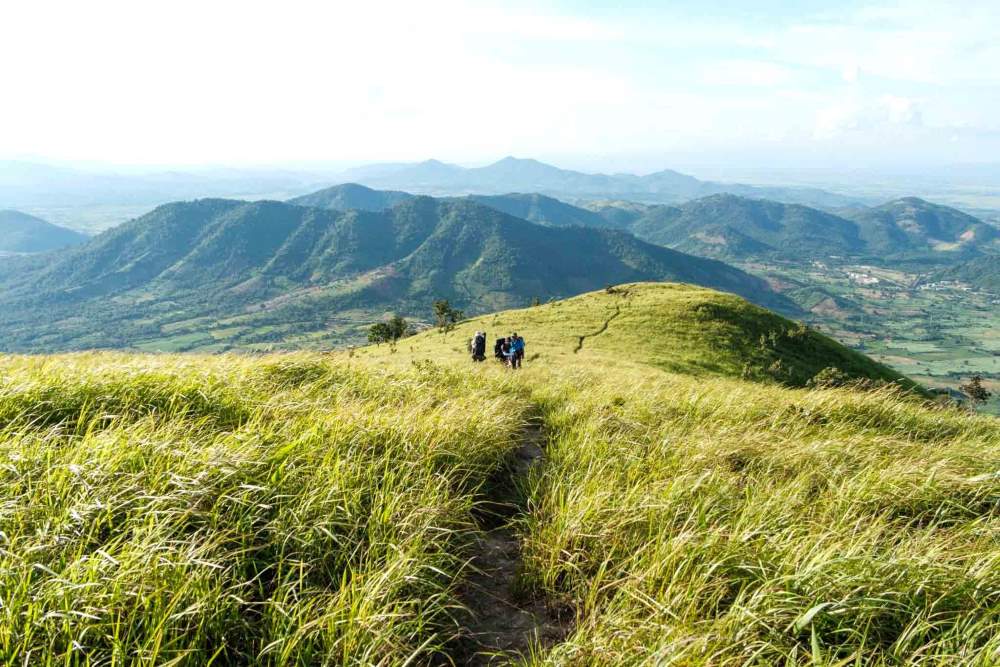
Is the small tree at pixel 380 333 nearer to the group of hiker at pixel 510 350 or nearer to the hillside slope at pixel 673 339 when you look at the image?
the hillside slope at pixel 673 339

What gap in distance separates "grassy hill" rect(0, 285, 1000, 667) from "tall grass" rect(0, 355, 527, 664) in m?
0.03

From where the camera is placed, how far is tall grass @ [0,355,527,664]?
9.77 ft

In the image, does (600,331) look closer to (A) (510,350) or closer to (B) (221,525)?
(A) (510,350)

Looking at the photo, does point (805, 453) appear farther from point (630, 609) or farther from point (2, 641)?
point (2, 641)

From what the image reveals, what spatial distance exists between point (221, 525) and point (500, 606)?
8.52 ft

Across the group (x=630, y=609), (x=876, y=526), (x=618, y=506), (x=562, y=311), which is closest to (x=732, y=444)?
(x=876, y=526)

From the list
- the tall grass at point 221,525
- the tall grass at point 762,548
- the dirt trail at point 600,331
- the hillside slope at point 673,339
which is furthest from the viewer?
the dirt trail at point 600,331

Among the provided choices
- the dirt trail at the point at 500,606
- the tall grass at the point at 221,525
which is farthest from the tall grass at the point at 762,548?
the tall grass at the point at 221,525

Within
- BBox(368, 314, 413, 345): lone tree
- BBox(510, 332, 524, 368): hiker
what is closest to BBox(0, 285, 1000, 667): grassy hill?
BBox(510, 332, 524, 368): hiker

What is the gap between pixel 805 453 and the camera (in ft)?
23.3

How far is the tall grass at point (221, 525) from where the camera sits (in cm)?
298

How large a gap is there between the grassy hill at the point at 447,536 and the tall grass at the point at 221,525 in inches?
1.1

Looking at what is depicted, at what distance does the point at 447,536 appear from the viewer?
15.5ft

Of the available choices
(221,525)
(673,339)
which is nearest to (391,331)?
(673,339)
